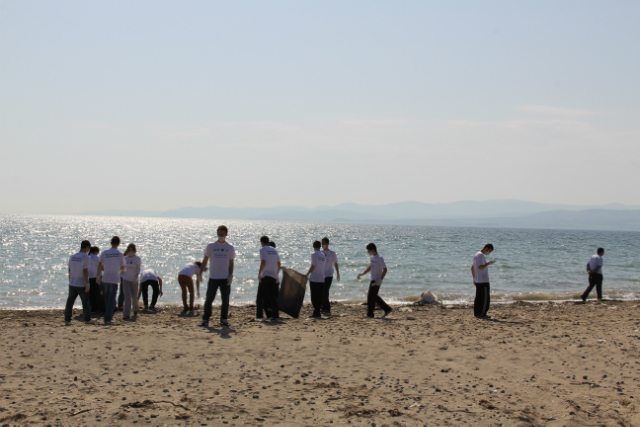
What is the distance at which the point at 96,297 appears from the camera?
12086 mm

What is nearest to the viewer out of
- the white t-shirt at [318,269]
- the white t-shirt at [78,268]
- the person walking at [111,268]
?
the white t-shirt at [78,268]

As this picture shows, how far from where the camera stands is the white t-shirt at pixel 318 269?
460 inches

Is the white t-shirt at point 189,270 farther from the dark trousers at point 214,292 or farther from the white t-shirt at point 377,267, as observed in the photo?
the white t-shirt at point 377,267

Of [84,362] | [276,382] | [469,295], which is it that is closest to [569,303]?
[469,295]

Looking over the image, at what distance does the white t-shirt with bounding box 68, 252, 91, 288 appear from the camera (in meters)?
10.0

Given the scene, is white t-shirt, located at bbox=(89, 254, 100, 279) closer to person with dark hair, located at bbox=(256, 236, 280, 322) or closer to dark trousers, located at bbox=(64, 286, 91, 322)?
dark trousers, located at bbox=(64, 286, 91, 322)

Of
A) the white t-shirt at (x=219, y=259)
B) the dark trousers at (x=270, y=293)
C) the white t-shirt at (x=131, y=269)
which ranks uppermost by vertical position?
the white t-shirt at (x=219, y=259)

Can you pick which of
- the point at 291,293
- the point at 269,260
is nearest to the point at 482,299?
the point at 291,293

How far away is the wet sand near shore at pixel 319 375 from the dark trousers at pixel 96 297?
2216 mm

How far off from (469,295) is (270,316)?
10554 mm

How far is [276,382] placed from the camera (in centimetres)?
626

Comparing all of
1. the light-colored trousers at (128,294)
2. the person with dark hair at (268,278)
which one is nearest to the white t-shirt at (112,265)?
the light-colored trousers at (128,294)

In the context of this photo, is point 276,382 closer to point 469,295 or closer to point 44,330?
point 44,330

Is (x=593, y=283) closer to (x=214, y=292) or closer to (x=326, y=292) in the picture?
(x=326, y=292)
